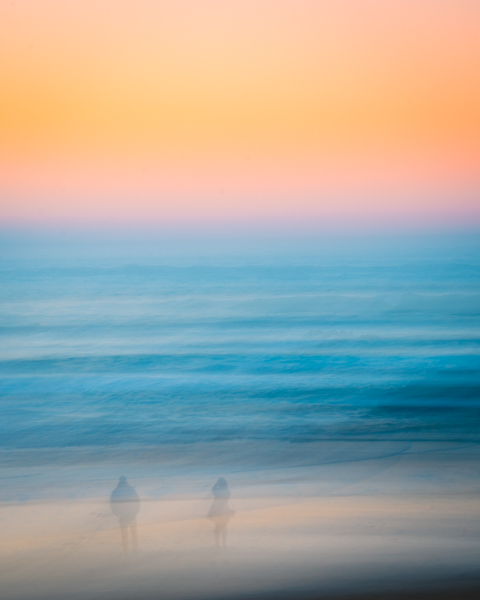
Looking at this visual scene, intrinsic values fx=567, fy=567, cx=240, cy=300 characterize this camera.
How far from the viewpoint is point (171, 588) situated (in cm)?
520

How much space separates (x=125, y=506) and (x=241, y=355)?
16.3 metres

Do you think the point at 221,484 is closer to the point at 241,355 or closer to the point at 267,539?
the point at 267,539

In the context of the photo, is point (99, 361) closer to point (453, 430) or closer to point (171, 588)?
point (453, 430)

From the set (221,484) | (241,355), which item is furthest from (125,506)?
(241,355)

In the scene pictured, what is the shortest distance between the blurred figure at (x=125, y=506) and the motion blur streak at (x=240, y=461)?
0.03 meters

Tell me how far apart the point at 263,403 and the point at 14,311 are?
29460 millimetres

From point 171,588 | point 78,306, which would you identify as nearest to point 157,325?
point 78,306

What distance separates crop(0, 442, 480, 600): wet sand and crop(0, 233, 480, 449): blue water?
3021mm

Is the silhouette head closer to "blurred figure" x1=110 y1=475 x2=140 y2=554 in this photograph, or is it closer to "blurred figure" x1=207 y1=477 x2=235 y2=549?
"blurred figure" x1=207 y1=477 x2=235 y2=549

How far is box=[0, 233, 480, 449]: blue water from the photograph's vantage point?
40.9 feet

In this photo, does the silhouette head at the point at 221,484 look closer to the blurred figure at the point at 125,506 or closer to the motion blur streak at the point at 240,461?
the motion blur streak at the point at 240,461

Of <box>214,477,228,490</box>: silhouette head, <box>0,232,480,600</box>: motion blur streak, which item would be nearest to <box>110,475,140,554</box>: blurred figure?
<box>0,232,480,600</box>: motion blur streak

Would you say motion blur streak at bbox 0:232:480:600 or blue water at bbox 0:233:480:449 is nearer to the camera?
motion blur streak at bbox 0:232:480:600

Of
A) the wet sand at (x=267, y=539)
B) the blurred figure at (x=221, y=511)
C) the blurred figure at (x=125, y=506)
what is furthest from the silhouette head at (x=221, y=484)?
the blurred figure at (x=125, y=506)
